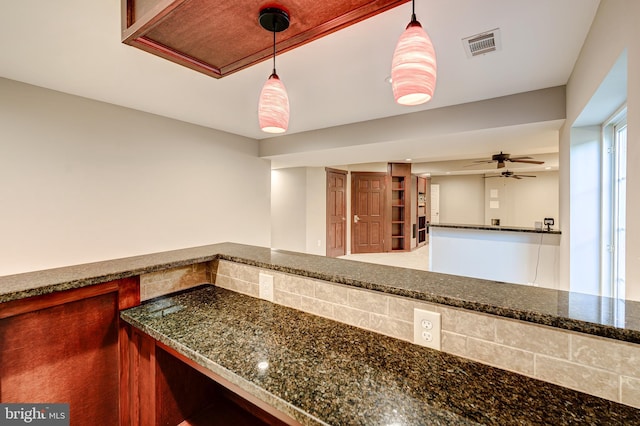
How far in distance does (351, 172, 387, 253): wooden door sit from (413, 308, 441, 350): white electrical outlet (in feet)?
20.2

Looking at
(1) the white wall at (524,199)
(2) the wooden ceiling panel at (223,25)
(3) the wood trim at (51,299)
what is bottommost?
(3) the wood trim at (51,299)

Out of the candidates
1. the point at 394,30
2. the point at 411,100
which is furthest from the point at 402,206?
the point at 411,100

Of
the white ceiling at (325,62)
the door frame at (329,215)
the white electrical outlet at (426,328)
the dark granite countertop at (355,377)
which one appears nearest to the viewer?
the dark granite countertop at (355,377)

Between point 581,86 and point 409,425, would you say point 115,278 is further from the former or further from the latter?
point 581,86

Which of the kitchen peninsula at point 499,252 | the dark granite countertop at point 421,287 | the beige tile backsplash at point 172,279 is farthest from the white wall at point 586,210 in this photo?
the beige tile backsplash at point 172,279

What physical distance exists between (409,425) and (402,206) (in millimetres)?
6962

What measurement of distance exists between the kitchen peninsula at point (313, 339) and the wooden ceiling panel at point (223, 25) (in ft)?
3.20

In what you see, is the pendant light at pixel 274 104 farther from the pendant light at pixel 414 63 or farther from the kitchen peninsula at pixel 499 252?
the kitchen peninsula at pixel 499 252

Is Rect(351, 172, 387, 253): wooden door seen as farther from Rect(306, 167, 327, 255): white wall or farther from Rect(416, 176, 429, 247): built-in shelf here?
Rect(416, 176, 429, 247): built-in shelf

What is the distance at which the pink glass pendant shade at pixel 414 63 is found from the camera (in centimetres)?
94

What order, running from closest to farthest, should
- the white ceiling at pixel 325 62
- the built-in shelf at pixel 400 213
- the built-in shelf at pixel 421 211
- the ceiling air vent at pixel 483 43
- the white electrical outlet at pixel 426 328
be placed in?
the white electrical outlet at pixel 426 328 → the white ceiling at pixel 325 62 → the ceiling air vent at pixel 483 43 → the built-in shelf at pixel 400 213 → the built-in shelf at pixel 421 211

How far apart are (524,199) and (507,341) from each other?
8.12 metres

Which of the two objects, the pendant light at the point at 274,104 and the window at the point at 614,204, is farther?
the window at the point at 614,204

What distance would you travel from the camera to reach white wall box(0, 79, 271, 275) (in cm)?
234
